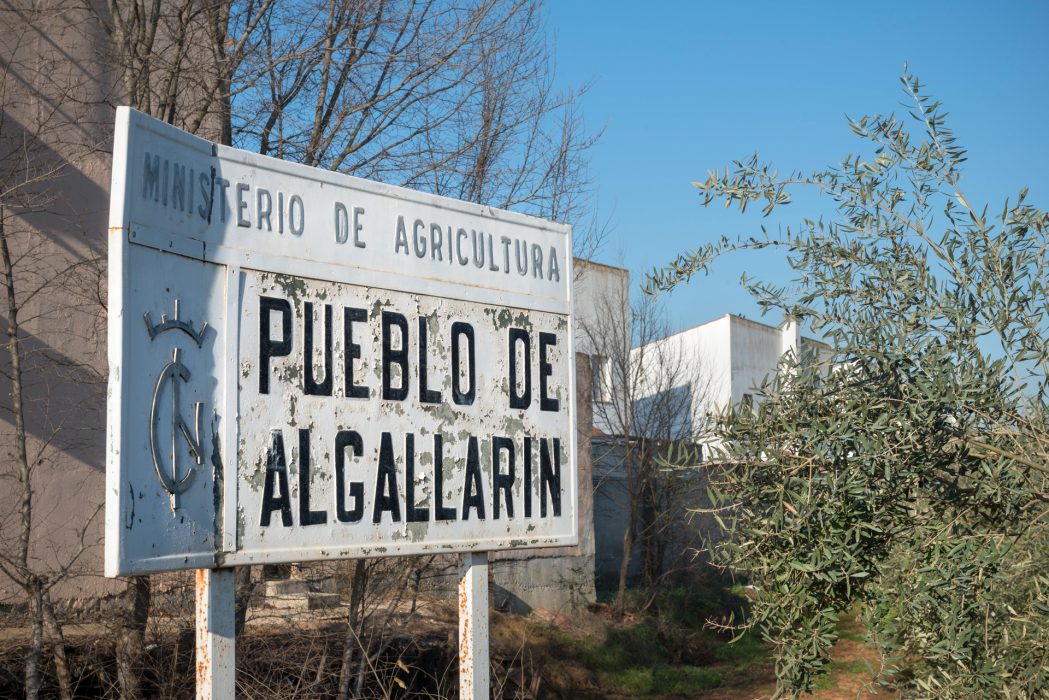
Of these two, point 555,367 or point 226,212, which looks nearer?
point 226,212

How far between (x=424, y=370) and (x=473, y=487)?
17.9 inches

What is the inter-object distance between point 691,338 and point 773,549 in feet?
84.7

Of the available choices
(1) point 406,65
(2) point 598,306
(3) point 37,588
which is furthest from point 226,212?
(2) point 598,306

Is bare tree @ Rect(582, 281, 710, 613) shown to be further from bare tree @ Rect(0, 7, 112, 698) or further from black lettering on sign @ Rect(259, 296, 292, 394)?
black lettering on sign @ Rect(259, 296, 292, 394)

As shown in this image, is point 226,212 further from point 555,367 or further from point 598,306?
point 598,306

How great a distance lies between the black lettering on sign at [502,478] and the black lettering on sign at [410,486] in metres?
0.33

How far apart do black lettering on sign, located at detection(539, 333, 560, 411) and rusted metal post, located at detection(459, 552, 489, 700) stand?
2.06 ft

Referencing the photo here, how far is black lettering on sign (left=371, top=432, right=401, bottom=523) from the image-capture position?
333 centimetres

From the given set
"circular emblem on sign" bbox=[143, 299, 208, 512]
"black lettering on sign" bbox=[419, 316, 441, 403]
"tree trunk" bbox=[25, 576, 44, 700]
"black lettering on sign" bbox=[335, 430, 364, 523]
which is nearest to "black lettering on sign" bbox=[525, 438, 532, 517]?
"black lettering on sign" bbox=[419, 316, 441, 403]

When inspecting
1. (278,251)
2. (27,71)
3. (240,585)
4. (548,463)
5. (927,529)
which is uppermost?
(27,71)

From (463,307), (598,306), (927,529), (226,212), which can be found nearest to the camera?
(226,212)

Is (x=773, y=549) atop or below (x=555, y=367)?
below

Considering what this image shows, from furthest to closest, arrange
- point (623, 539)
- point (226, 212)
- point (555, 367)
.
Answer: point (623, 539) < point (555, 367) < point (226, 212)

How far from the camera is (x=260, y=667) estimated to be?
7055mm
